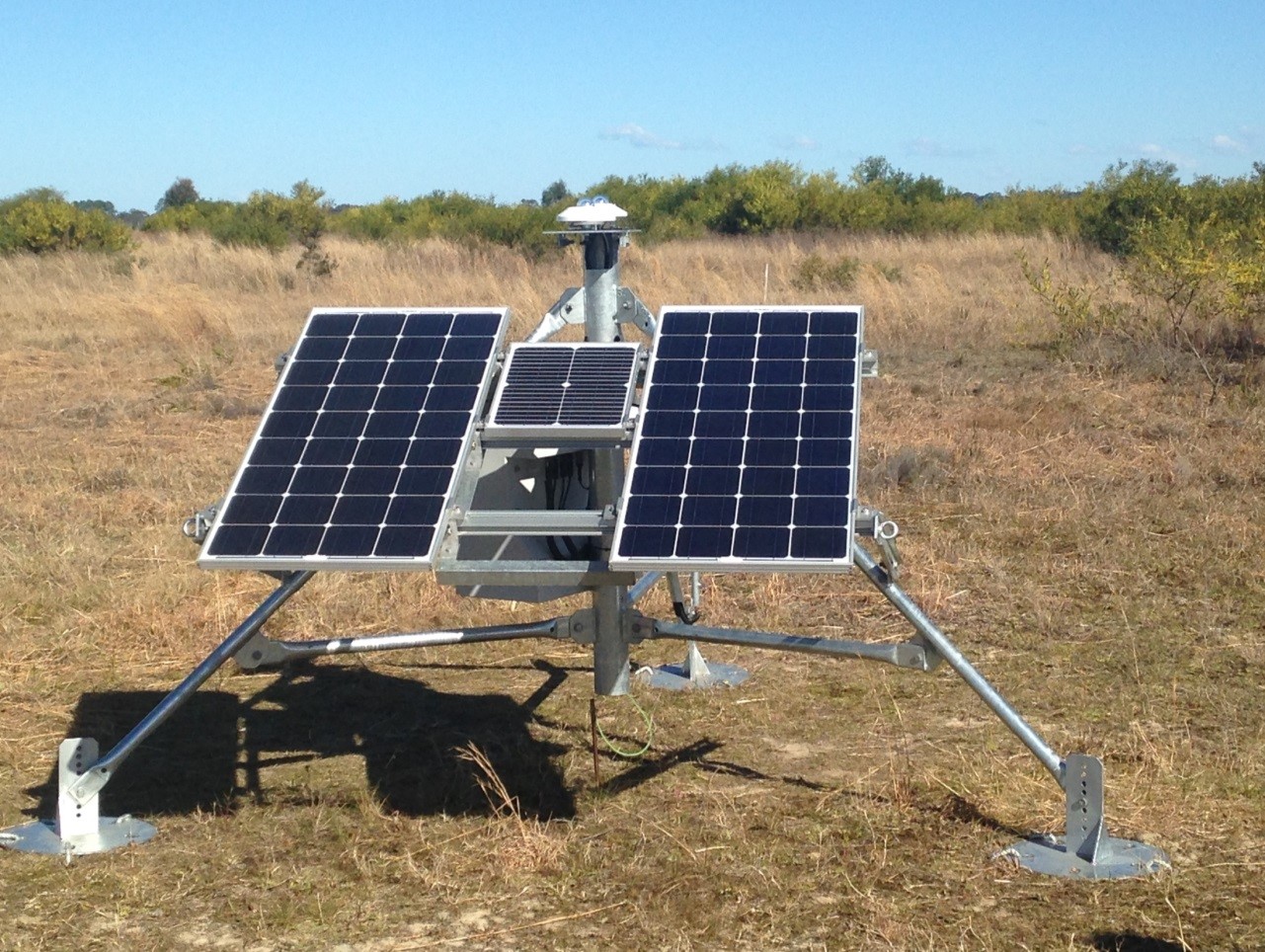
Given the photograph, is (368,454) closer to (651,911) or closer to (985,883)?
(651,911)

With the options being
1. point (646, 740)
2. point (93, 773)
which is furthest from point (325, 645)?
point (646, 740)

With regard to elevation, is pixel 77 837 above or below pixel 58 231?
above

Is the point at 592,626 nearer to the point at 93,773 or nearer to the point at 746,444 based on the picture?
the point at 746,444

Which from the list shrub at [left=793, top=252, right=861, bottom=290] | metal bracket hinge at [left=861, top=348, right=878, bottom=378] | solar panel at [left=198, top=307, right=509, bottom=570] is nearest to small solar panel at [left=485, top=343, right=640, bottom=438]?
solar panel at [left=198, top=307, right=509, bottom=570]

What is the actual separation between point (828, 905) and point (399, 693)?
9.33 feet

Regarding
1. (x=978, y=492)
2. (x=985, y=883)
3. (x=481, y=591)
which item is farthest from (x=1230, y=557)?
(x=481, y=591)

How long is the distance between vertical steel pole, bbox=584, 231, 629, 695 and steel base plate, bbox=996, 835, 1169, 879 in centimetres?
158

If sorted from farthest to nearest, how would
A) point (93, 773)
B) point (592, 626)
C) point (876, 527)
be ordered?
point (592, 626) < point (93, 773) < point (876, 527)

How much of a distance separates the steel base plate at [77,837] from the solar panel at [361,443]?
1129 millimetres

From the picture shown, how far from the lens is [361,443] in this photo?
16.7 feet

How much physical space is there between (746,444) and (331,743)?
239 cm

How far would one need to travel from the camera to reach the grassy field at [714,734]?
4551mm

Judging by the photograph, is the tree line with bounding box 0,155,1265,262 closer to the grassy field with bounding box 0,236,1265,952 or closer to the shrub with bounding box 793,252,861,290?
the shrub with bounding box 793,252,861,290

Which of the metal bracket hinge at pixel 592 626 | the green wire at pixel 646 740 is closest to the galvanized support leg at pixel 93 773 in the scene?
the metal bracket hinge at pixel 592 626
